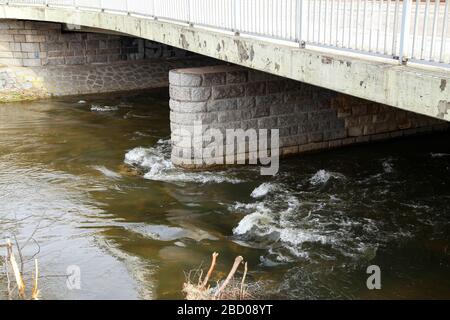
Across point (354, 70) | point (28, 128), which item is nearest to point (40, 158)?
point (28, 128)

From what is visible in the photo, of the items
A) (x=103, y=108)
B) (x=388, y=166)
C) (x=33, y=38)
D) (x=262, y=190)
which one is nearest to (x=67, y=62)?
(x=33, y=38)

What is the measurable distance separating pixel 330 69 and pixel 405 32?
1305 millimetres

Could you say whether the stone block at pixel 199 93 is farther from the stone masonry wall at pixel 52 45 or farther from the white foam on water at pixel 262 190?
the stone masonry wall at pixel 52 45

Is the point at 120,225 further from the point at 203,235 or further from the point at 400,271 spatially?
the point at 400,271

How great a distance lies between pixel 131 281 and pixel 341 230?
3.38 m

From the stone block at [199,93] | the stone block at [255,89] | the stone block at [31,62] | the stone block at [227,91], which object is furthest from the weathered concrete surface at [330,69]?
the stone block at [31,62]

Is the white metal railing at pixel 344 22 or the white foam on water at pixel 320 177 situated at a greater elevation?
the white metal railing at pixel 344 22

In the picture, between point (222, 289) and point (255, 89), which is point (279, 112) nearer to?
point (255, 89)

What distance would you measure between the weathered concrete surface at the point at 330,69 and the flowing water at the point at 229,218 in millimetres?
2460

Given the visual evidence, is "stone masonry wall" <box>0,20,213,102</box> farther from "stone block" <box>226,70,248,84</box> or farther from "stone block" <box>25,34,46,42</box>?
"stone block" <box>226,70,248,84</box>

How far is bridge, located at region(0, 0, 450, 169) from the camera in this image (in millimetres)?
5668

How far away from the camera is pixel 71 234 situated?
853 cm

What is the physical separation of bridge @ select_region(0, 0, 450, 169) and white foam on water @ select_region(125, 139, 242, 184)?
3.29 feet

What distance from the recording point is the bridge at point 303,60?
5.67m
